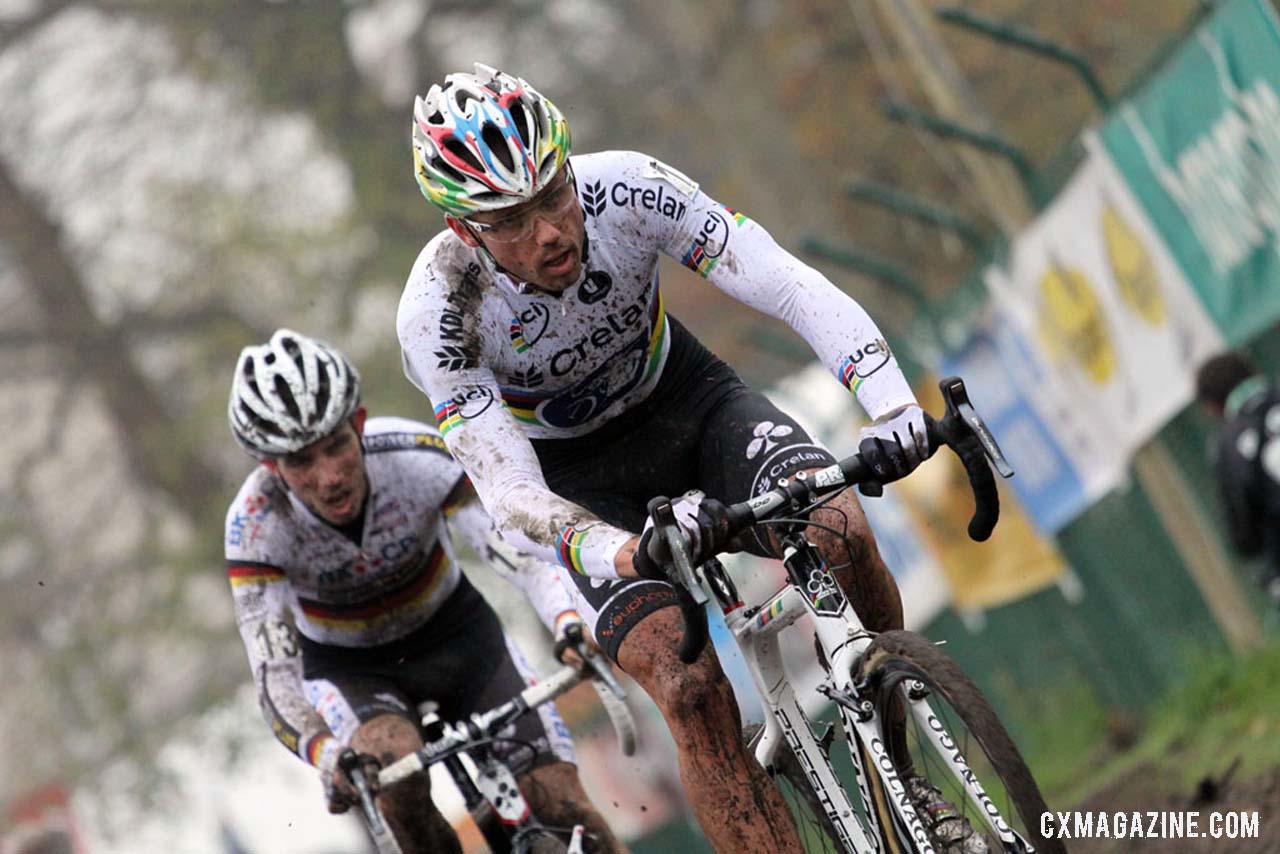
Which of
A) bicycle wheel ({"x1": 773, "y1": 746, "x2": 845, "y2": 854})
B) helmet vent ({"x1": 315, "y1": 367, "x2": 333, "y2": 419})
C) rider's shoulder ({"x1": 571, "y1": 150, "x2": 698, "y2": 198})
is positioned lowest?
bicycle wheel ({"x1": 773, "y1": 746, "x2": 845, "y2": 854})

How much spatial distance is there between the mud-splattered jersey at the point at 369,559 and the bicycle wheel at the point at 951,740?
2.31 metres

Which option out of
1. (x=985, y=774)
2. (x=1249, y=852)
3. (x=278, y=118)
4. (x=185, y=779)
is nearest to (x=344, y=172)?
(x=278, y=118)

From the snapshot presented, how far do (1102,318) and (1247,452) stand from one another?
1866 millimetres

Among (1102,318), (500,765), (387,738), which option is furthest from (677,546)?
(1102,318)

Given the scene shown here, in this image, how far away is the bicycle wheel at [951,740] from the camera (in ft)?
13.7

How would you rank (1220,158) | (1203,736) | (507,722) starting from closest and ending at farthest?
(507,722)
(1220,158)
(1203,736)

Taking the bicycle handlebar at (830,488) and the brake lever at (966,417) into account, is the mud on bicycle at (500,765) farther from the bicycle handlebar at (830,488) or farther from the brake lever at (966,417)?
the brake lever at (966,417)

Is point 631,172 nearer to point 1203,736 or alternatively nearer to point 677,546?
point 677,546

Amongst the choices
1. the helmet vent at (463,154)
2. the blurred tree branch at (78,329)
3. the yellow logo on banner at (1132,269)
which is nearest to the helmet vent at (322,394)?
the helmet vent at (463,154)

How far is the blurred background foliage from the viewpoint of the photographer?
20.8 meters

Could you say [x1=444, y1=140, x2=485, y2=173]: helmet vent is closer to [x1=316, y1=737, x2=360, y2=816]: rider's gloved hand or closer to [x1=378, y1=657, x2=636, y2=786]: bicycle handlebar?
[x1=378, y1=657, x2=636, y2=786]: bicycle handlebar

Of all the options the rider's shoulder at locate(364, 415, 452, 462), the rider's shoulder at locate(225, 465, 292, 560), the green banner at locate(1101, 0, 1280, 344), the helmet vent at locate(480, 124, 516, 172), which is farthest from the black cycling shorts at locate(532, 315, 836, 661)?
the green banner at locate(1101, 0, 1280, 344)

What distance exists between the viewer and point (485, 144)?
502 centimetres

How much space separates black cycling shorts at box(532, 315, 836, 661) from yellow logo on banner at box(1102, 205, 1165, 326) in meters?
4.31
